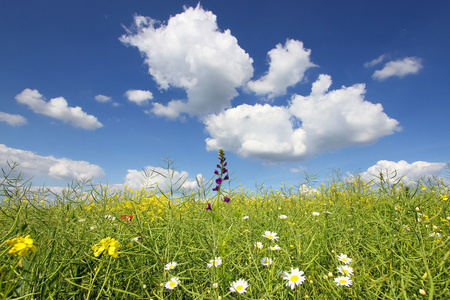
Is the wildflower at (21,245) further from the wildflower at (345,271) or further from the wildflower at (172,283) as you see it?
the wildflower at (345,271)

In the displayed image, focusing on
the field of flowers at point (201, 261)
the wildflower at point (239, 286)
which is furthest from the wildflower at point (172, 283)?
the wildflower at point (239, 286)

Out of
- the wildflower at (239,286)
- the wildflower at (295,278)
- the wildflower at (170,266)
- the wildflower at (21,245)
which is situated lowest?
the wildflower at (239,286)

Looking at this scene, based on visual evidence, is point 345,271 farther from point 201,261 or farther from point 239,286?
point 201,261

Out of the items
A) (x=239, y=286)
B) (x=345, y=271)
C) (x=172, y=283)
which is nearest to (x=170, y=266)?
(x=172, y=283)

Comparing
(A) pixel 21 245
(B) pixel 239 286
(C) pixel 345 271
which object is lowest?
(B) pixel 239 286

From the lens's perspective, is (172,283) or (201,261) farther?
(201,261)

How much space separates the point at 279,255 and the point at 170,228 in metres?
1.14

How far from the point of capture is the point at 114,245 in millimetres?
1579

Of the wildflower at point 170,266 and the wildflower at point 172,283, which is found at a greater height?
the wildflower at point 170,266

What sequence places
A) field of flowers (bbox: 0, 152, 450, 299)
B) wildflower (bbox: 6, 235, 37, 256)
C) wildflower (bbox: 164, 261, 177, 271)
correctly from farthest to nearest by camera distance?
wildflower (bbox: 164, 261, 177, 271), field of flowers (bbox: 0, 152, 450, 299), wildflower (bbox: 6, 235, 37, 256)

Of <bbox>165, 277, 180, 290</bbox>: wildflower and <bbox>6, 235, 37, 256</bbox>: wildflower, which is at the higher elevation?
<bbox>6, 235, 37, 256</bbox>: wildflower

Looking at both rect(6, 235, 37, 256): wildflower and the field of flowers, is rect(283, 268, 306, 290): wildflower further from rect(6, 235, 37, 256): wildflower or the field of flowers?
rect(6, 235, 37, 256): wildflower

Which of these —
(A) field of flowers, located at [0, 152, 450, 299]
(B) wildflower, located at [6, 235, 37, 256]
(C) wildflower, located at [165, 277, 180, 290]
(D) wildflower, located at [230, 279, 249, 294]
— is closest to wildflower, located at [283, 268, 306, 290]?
(A) field of flowers, located at [0, 152, 450, 299]

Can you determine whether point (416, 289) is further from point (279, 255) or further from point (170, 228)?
point (170, 228)
